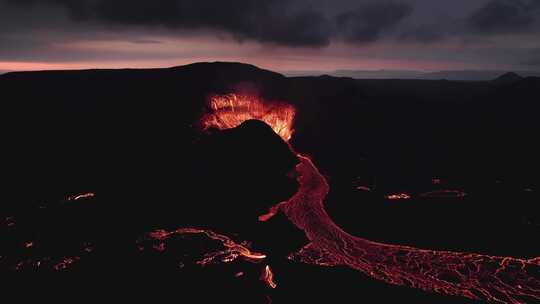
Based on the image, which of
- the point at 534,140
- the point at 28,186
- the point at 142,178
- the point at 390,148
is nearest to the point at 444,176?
the point at 390,148

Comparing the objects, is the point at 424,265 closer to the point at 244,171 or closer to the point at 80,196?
the point at 244,171

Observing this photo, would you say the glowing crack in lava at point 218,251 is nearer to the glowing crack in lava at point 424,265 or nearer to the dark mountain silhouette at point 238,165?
the dark mountain silhouette at point 238,165

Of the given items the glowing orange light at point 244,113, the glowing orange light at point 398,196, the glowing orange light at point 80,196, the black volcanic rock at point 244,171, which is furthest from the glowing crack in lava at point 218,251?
the glowing orange light at point 244,113

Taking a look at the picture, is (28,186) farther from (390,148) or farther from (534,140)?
(534,140)

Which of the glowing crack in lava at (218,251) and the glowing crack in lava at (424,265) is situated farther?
the glowing crack in lava at (218,251)

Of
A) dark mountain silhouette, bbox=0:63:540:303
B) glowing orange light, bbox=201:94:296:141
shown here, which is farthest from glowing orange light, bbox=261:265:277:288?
glowing orange light, bbox=201:94:296:141

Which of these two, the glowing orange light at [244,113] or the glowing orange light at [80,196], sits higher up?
the glowing orange light at [244,113]
